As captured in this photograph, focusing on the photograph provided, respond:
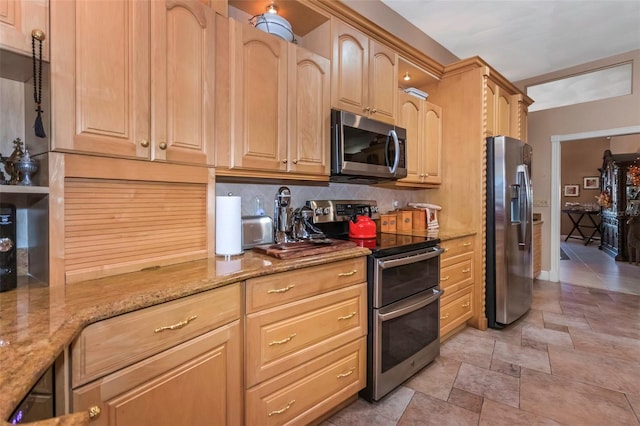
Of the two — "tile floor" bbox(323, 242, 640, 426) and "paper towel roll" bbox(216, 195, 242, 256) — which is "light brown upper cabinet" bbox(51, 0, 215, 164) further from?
"tile floor" bbox(323, 242, 640, 426)

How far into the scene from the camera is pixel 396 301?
196 cm

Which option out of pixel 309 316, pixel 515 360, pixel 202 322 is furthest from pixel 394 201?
pixel 202 322

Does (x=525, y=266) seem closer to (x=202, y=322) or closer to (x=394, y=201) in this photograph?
(x=394, y=201)

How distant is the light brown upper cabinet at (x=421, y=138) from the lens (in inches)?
108

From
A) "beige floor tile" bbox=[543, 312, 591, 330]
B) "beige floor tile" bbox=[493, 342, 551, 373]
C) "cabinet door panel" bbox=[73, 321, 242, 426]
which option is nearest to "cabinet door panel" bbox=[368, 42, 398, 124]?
"cabinet door panel" bbox=[73, 321, 242, 426]

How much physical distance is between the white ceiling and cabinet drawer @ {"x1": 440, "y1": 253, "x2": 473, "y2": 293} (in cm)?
230

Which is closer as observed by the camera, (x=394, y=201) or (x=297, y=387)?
(x=297, y=387)

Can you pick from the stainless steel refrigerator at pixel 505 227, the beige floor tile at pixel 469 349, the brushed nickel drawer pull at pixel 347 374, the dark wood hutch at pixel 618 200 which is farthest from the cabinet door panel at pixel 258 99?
the dark wood hutch at pixel 618 200

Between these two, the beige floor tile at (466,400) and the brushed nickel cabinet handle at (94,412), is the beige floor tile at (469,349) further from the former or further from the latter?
the brushed nickel cabinet handle at (94,412)

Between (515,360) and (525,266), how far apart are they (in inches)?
43.9

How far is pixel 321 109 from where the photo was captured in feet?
6.64

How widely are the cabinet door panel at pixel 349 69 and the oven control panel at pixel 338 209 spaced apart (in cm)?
68

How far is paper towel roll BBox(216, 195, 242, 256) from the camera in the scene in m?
1.65

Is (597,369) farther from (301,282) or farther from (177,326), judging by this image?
(177,326)
